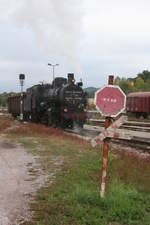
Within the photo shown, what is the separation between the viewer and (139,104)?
4319cm

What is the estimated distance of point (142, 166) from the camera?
10.0m

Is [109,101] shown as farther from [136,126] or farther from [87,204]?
[136,126]

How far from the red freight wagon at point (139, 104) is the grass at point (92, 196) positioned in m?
31.0

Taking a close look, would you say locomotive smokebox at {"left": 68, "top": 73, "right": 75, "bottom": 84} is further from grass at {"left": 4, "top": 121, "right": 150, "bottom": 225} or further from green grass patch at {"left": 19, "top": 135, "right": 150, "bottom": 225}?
green grass patch at {"left": 19, "top": 135, "right": 150, "bottom": 225}

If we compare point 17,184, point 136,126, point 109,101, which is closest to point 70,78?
point 136,126

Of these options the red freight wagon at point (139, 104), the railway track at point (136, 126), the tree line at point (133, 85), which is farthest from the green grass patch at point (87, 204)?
the tree line at point (133, 85)

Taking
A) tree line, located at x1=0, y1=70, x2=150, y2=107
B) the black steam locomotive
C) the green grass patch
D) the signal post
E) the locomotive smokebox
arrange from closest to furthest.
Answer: the green grass patch < the signal post < the black steam locomotive < the locomotive smokebox < tree line, located at x1=0, y1=70, x2=150, y2=107

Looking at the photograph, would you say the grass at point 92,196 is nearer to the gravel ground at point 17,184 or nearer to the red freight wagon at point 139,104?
the gravel ground at point 17,184

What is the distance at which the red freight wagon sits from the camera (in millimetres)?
41653

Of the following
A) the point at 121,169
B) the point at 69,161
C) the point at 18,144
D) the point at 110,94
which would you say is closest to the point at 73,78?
the point at 18,144

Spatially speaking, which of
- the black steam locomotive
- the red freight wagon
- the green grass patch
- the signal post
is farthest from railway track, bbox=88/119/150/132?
the signal post

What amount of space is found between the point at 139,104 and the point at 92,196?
37.2 meters

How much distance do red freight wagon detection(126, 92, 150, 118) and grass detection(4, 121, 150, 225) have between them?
102 ft

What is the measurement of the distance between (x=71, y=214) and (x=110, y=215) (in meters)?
0.59
